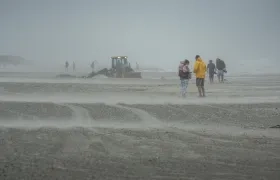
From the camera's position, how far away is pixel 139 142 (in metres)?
7.23

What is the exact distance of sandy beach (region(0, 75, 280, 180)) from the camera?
5293mm

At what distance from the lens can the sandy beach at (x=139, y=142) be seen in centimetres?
529

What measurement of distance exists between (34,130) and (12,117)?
2178 mm

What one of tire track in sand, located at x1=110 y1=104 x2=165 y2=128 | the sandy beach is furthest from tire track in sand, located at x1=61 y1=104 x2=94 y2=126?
tire track in sand, located at x1=110 y1=104 x2=165 y2=128

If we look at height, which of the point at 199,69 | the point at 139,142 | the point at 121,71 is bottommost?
the point at 139,142

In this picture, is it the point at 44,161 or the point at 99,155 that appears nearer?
the point at 44,161

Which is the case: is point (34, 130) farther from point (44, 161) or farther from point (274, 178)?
point (274, 178)

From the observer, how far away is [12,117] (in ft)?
33.8

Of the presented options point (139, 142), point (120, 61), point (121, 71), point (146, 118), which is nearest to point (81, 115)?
point (146, 118)

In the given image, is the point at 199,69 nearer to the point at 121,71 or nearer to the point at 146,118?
the point at 146,118

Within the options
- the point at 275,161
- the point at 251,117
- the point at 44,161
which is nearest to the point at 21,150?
the point at 44,161

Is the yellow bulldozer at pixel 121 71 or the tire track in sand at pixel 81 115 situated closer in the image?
the tire track in sand at pixel 81 115

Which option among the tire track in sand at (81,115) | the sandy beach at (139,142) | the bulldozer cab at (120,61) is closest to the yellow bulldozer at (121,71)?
the bulldozer cab at (120,61)

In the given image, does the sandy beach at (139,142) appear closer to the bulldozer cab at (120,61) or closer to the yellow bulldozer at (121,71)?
the yellow bulldozer at (121,71)
